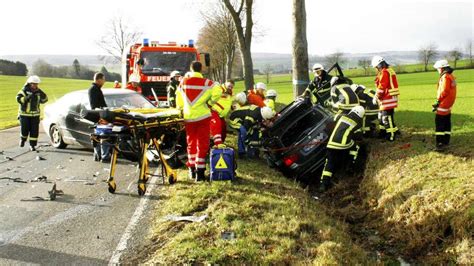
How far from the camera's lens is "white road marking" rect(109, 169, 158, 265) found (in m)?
4.45

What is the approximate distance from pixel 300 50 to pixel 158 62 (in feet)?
18.2

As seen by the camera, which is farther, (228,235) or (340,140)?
(340,140)

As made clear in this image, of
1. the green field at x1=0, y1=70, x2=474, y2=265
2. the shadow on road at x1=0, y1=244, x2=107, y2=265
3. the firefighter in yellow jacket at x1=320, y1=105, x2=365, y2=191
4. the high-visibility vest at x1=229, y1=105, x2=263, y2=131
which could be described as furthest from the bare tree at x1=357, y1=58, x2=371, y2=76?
the shadow on road at x1=0, y1=244, x2=107, y2=265

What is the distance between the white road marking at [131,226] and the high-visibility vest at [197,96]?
1.32m

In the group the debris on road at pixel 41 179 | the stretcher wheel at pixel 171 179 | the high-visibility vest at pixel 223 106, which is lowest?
the debris on road at pixel 41 179

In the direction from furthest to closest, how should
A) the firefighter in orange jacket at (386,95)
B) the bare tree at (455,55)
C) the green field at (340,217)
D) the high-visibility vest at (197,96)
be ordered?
the bare tree at (455,55) < the firefighter in orange jacket at (386,95) < the high-visibility vest at (197,96) < the green field at (340,217)

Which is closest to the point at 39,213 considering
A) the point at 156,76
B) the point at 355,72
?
the point at 156,76

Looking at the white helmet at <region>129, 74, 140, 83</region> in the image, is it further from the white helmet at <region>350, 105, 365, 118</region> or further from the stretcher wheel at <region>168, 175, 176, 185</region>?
the white helmet at <region>350, 105, 365, 118</region>

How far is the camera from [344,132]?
7238 mm

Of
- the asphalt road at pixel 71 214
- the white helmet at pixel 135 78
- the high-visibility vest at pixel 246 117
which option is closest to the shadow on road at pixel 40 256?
the asphalt road at pixel 71 214

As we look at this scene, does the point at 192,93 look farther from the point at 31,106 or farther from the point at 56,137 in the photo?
the point at 31,106

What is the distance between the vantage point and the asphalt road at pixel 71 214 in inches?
181

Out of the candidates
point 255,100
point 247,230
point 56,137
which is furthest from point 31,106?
point 247,230

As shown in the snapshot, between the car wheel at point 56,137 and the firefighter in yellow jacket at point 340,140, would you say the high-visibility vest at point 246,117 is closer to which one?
the firefighter in yellow jacket at point 340,140
